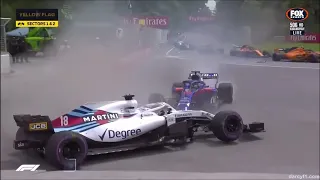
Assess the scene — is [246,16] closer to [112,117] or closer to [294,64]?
[112,117]

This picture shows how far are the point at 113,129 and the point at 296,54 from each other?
2.34 metres

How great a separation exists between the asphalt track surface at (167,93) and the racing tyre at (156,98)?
15cm

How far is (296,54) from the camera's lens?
5910 mm

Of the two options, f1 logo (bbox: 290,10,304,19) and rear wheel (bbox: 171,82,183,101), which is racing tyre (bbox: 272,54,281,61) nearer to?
f1 logo (bbox: 290,10,304,19)

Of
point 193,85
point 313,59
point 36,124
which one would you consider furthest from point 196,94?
point 36,124

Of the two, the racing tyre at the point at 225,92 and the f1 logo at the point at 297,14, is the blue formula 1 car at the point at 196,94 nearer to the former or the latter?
the racing tyre at the point at 225,92

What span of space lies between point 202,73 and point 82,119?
5.20 feet

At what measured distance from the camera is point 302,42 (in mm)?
5012

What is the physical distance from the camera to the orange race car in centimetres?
545

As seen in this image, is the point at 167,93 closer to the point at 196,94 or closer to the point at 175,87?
the point at 175,87

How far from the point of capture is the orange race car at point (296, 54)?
17.9 feet
